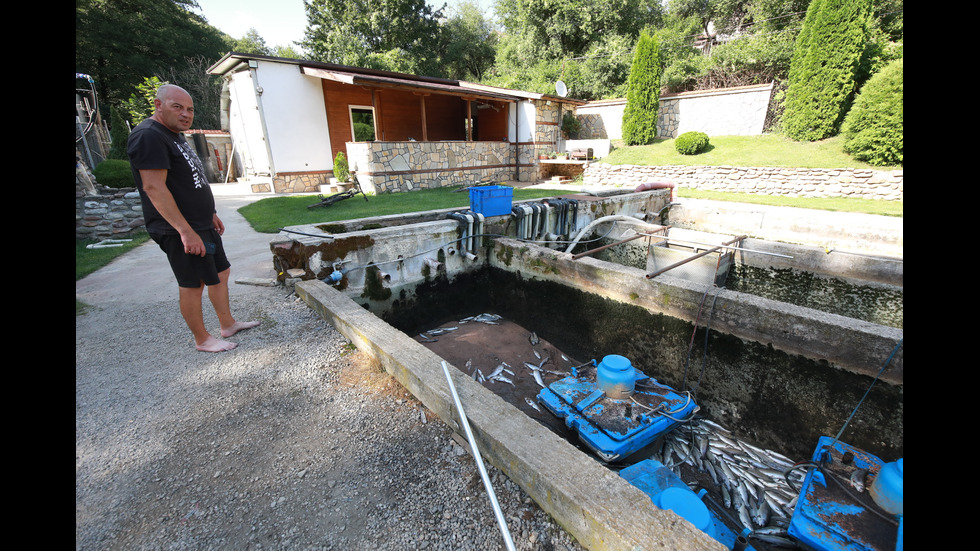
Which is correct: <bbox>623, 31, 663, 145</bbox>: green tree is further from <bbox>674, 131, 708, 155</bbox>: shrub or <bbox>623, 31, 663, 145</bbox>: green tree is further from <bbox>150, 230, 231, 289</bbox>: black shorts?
<bbox>150, 230, 231, 289</bbox>: black shorts

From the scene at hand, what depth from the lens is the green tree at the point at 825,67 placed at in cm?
1171

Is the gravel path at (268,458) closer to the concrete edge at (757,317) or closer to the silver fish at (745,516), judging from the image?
the silver fish at (745,516)

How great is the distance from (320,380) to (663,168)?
522 inches

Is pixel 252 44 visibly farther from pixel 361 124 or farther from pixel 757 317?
pixel 757 317

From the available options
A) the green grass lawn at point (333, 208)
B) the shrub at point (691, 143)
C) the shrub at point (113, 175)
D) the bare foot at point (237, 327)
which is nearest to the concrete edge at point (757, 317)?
the bare foot at point (237, 327)

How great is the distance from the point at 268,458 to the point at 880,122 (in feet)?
49.0

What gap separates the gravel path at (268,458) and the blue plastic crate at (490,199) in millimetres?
3477

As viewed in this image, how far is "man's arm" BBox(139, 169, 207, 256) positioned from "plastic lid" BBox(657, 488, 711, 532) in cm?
332

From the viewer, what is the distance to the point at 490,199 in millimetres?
5906

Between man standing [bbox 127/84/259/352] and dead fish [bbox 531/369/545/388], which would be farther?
dead fish [bbox 531/369/545/388]

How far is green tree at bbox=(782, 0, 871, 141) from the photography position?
11711mm

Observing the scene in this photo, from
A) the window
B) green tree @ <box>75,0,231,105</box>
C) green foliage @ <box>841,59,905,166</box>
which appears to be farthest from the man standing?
green tree @ <box>75,0,231,105</box>

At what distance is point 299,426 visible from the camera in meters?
2.10

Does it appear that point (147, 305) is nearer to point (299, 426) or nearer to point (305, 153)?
point (299, 426)
